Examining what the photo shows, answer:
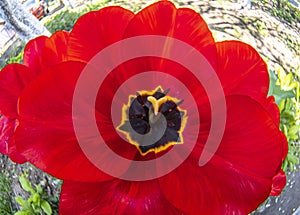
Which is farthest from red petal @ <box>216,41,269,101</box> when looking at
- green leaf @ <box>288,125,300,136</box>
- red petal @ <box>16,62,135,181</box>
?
green leaf @ <box>288,125,300,136</box>

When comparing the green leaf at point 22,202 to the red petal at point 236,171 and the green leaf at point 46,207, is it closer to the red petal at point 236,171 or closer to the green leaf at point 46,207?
the green leaf at point 46,207

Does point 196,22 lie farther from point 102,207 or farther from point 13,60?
point 13,60

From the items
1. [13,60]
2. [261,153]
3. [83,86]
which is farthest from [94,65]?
[13,60]

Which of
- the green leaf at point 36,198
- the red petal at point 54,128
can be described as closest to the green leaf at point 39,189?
the green leaf at point 36,198

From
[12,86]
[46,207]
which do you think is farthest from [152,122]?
[46,207]

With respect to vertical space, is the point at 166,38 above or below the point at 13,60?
above

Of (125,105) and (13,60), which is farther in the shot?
(13,60)
